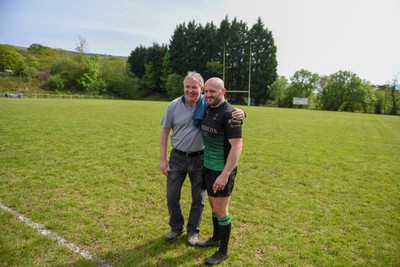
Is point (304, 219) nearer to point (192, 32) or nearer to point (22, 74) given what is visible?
point (192, 32)

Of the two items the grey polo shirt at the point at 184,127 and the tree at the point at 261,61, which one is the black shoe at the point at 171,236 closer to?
the grey polo shirt at the point at 184,127

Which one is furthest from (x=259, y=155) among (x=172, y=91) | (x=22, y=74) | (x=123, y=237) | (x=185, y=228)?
(x=22, y=74)

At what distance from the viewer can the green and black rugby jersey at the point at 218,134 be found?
2562mm

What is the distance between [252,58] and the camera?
202 ft

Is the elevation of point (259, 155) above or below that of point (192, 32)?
below

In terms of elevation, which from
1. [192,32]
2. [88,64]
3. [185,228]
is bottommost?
[185,228]

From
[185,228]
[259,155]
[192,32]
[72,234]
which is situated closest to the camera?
[72,234]

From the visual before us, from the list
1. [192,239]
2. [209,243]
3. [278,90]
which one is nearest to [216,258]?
[209,243]

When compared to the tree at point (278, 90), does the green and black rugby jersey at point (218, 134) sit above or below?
Result: below

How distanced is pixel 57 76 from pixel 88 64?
8.31 m

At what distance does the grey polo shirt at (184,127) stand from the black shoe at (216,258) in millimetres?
1370

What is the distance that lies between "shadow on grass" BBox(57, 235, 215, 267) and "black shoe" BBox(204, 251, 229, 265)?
9cm

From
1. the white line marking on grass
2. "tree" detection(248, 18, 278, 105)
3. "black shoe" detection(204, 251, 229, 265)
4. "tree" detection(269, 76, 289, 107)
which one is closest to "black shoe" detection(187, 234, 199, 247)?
"black shoe" detection(204, 251, 229, 265)

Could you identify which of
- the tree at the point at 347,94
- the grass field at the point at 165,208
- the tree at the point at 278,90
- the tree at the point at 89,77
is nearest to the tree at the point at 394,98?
the tree at the point at 347,94
